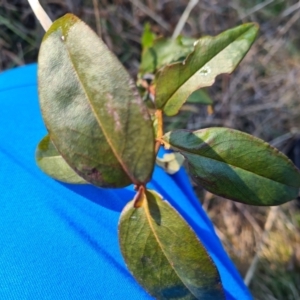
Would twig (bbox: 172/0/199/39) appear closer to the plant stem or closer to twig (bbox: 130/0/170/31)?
twig (bbox: 130/0/170/31)

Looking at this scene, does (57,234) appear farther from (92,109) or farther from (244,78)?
(244,78)

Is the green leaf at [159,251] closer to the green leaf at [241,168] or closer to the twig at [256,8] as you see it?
the green leaf at [241,168]

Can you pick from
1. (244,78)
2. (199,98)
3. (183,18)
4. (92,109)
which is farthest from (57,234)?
(244,78)

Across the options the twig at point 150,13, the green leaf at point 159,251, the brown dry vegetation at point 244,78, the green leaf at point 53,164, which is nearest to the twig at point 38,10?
the green leaf at point 53,164

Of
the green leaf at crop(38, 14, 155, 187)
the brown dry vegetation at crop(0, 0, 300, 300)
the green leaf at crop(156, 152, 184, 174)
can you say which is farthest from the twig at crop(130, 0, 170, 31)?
the green leaf at crop(38, 14, 155, 187)

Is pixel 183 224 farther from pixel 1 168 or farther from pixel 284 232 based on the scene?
pixel 284 232
